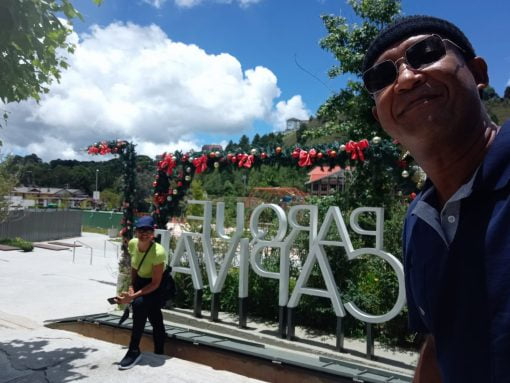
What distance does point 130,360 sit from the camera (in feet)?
15.7

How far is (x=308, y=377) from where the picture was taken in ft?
14.2

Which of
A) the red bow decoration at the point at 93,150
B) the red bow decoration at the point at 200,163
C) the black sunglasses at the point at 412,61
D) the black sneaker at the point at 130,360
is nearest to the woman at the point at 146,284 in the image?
the black sneaker at the point at 130,360

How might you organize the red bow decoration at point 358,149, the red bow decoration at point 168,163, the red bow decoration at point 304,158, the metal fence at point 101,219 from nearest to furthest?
the red bow decoration at point 358,149
the red bow decoration at point 304,158
the red bow decoration at point 168,163
the metal fence at point 101,219

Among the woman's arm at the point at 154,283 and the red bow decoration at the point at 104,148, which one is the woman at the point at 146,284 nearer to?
the woman's arm at the point at 154,283

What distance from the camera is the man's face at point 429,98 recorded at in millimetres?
996

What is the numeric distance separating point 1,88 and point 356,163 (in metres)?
4.42

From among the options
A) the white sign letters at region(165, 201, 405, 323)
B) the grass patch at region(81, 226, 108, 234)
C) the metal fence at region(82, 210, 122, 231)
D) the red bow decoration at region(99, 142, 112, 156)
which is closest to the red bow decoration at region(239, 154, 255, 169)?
the white sign letters at region(165, 201, 405, 323)

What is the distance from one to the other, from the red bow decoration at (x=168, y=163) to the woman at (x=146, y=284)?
309cm

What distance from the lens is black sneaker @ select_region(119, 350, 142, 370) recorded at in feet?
15.5

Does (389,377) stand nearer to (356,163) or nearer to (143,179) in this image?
(356,163)

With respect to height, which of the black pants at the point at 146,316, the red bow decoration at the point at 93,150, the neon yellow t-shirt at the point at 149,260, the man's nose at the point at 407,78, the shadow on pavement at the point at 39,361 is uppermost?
the red bow decoration at the point at 93,150

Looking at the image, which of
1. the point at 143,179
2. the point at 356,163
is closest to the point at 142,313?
the point at 356,163

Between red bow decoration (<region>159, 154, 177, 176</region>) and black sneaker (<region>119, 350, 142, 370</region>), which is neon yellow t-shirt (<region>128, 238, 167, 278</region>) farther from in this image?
red bow decoration (<region>159, 154, 177, 176</region>)

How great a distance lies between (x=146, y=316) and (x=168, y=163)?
376cm
